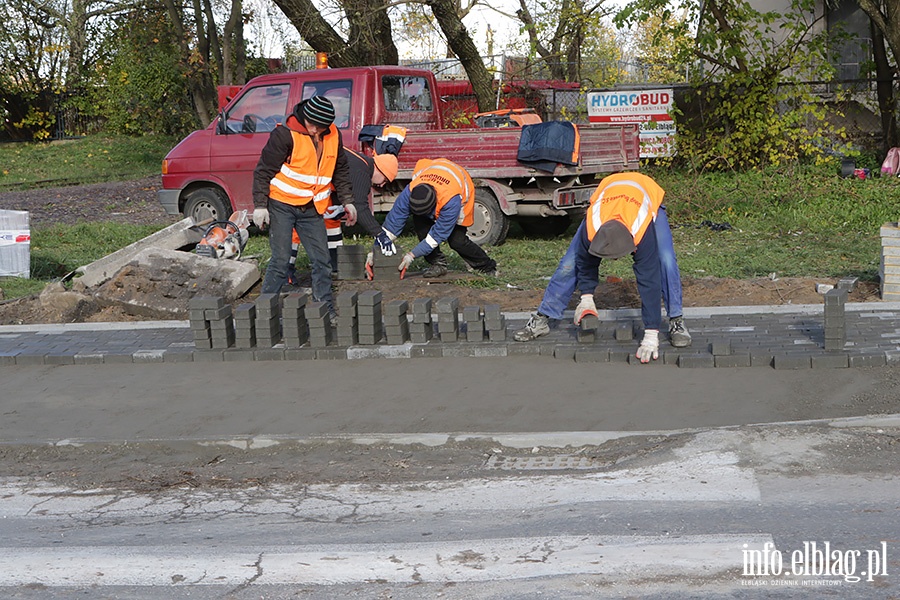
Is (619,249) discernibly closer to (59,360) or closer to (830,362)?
(830,362)

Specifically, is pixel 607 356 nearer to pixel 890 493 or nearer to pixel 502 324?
pixel 502 324

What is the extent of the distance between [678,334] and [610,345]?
503mm

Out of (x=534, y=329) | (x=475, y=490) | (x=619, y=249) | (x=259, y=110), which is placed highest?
(x=259, y=110)

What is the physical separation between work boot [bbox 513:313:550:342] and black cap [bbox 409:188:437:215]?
7.29 ft

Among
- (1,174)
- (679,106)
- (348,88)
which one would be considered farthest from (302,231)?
(1,174)

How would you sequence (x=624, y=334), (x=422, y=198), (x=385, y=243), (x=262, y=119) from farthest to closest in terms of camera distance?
(x=262, y=119) → (x=385, y=243) → (x=422, y=198) → (x=624, y=334)

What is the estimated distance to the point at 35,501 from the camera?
552 cm

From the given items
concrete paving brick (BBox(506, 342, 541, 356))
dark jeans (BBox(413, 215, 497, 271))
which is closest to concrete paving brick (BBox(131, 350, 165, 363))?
concrete paving brick (BBox(506, 342, 541, 356))

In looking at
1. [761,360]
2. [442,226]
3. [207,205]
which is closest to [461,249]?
[442,226]

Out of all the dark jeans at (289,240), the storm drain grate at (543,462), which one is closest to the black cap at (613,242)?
the storm drain grate at (543,462)

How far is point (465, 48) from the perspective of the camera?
18.8 metres

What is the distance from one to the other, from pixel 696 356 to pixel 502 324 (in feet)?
4.98

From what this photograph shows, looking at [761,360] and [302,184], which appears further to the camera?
[302,184]

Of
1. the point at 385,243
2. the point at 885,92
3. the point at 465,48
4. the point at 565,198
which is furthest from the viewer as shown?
the point at 465,48
